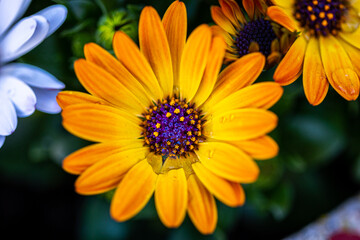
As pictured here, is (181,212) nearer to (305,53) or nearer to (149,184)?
(149,184)

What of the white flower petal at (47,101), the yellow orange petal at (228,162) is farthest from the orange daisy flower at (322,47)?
the white flower petal at (47,101)

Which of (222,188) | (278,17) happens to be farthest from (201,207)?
(278,17)

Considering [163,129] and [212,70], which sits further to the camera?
[163,129]

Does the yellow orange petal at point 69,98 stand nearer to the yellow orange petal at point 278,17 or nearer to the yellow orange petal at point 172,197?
the yellow orange petal at point 172,197

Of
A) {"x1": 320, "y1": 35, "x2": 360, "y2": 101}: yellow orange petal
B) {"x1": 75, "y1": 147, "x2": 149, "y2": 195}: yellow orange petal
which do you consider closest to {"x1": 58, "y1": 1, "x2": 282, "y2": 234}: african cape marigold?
{"x1": 75, "y1": 147, "x2": 149, "y2": 195}: yellow orange petal

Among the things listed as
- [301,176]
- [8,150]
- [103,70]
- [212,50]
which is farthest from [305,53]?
[8,150]

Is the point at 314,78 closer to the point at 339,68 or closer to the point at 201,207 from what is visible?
the point at 339,68

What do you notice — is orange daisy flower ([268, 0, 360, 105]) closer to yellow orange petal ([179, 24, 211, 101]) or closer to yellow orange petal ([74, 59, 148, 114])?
yellow orange petal ([179, 24, 211, 101])

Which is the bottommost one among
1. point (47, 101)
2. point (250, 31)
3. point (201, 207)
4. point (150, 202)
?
point (150, 202)

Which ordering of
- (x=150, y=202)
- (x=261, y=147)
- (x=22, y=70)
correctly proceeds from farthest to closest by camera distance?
1. (x=150, y=202)
2. (x=22, y=70)
3. (x=261, y=147)
